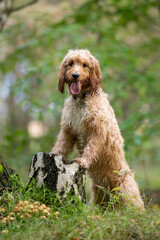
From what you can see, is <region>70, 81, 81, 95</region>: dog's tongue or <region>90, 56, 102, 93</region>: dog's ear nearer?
→ <region>70, 81, 81, 95</region>: dog's tongue

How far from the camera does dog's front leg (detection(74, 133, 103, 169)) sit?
12.6 ft

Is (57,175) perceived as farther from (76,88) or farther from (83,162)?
(76,88)

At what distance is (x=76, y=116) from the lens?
4078 millimetres

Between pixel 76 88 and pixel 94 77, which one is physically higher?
pixel 94 77

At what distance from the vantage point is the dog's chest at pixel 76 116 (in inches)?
158

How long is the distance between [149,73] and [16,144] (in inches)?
161

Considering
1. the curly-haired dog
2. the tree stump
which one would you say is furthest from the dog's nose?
the tree stump

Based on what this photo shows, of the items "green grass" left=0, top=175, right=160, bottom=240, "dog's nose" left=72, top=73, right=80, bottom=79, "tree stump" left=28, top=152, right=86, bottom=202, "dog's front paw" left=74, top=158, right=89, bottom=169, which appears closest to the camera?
"green grass" left=0, top=175, right=160, bottom=240

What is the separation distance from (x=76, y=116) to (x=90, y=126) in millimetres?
249

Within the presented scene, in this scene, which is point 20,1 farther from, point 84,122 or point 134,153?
point 84,122

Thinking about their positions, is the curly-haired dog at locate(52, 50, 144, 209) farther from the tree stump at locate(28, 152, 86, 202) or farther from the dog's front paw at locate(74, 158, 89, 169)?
the tree stump at locate(28, 152, 86, 202)

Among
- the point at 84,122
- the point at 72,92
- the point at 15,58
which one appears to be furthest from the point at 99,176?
the point at 15,58

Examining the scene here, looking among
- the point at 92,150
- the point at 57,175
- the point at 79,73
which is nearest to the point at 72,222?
the point at 57,175

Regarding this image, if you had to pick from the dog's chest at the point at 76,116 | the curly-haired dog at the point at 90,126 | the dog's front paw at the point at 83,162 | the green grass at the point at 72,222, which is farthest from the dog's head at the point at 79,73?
the green grass at the point at 72,222
